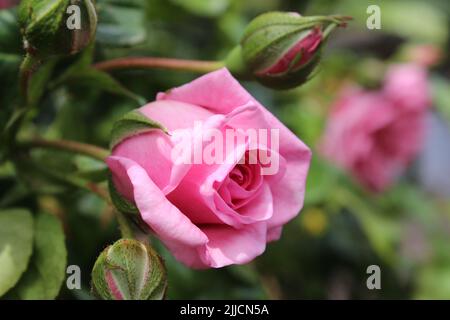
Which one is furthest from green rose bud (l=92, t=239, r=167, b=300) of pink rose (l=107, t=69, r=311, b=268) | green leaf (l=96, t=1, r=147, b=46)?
green leaf (l=96, t=1, r=147, b=46)

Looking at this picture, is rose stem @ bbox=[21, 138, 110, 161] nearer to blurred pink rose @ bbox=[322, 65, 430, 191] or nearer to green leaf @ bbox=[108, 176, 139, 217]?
green leaf @ bbox=[108, 176, 139, 217]

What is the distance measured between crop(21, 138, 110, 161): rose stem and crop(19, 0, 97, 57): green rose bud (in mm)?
82

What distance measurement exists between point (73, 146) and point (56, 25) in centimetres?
12

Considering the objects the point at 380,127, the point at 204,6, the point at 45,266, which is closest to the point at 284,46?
the point at 45,266

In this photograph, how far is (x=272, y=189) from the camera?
553mm

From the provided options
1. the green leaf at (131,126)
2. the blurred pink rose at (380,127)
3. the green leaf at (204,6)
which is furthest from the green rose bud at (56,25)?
the blurred pink rose at (380,127)

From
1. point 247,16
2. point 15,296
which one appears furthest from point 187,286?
point 247,16

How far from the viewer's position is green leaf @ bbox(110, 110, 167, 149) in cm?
52

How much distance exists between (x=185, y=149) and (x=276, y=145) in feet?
0.25

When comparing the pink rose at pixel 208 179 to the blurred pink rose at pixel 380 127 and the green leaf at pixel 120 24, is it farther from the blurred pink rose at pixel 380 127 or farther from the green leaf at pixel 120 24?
the blurred pink rose at pixel 380 127

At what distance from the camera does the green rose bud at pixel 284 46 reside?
22.3 inches

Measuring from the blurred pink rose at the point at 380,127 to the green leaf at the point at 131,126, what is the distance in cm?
64

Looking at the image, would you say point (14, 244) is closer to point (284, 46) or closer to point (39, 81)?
point (39, 81)

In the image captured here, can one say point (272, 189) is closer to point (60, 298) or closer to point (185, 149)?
point (185, 149)
